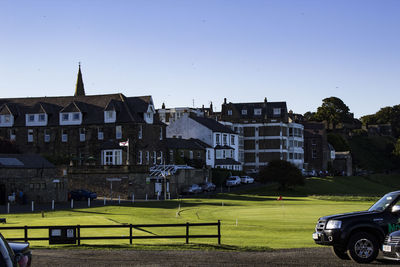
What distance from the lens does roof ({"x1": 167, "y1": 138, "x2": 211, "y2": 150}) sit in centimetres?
9729

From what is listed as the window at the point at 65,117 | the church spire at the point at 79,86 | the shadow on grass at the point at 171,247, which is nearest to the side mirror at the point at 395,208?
the shadow on grass at the point at 171,247

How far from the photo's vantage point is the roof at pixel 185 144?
9729 centimetres

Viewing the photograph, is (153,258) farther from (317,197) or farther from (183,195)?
(317,197)

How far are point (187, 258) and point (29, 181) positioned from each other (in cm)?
4761

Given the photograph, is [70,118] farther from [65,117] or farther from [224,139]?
[224,139]

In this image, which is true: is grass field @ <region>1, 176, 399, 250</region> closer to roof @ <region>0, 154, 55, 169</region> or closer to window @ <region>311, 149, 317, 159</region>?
roof @ <region>0, 154, 55, 169</region>

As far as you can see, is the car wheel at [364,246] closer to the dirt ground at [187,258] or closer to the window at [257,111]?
the dirt ground at [187,258]

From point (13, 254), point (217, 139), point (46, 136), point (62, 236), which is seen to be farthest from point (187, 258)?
point (217, 139)

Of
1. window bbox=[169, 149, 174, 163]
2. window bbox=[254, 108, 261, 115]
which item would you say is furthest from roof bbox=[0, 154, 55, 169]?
window bbox=[254, 108, 261, 115]

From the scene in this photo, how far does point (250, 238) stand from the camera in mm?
35062

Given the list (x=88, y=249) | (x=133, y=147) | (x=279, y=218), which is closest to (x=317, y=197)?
(x=133, y=147)

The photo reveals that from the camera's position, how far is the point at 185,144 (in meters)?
102

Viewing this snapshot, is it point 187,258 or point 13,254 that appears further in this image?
point 187,258

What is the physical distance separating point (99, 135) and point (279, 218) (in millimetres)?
43692
